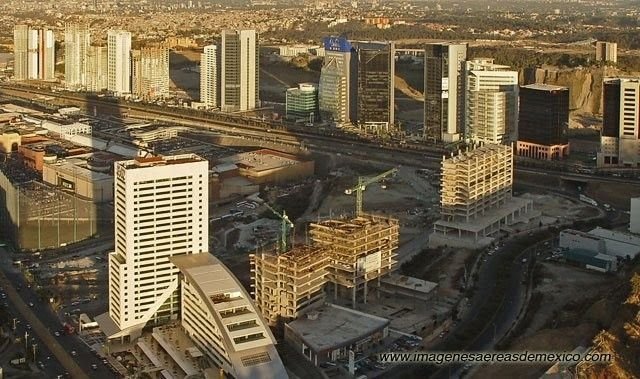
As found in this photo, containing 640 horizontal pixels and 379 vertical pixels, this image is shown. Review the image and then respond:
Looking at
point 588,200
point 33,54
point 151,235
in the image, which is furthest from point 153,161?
point 33,54

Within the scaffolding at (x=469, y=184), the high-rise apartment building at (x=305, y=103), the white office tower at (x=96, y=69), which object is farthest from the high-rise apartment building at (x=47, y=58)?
the scaffolding at (x=469, y=184)

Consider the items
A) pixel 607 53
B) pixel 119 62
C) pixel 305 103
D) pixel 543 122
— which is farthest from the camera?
pixel 607 53

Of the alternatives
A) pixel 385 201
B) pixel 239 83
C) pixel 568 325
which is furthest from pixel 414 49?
pixel 568 325

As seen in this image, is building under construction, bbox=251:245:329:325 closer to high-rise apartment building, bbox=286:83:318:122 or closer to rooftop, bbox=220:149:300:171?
rooftop, bbox=220:149:300:171

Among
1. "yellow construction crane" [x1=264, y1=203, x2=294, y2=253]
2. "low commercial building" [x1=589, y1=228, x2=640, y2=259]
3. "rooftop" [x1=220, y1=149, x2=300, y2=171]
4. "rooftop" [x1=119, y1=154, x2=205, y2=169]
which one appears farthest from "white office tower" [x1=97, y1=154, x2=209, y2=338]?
"rooftop" [x1=220, y1=149, x2=300, y2=171]

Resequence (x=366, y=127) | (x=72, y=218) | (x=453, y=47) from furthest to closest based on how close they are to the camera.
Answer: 1. (x=366, y=127)
2. (x=453, y=47)
3. (x=72, y=218)

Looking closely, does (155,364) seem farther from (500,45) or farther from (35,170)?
(500,45)

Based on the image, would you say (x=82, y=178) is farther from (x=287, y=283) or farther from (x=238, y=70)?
(x=238, y=70)
